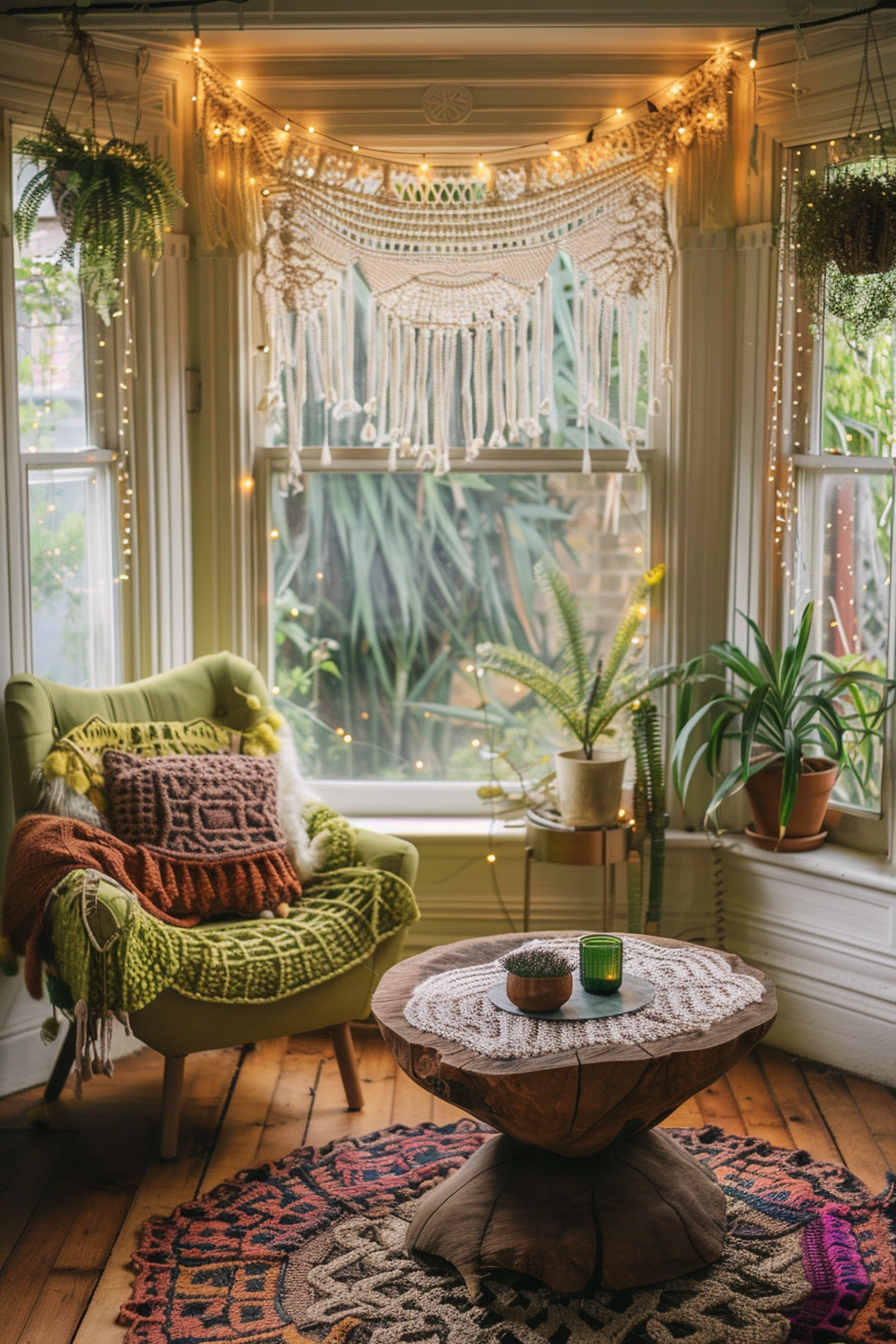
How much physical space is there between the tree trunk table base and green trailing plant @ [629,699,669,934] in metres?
1.00

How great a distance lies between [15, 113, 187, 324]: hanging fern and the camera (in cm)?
290

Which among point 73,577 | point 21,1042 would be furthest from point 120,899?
point 73,577

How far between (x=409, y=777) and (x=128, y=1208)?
1.47 m

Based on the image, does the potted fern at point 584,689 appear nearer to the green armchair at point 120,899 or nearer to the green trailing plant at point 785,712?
the green trailing plant at point 785,712

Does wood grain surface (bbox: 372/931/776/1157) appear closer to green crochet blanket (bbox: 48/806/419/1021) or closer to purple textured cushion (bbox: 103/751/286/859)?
green crochet blanket (bbox: 48/806/419/1021)

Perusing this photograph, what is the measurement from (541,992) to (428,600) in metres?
1.60

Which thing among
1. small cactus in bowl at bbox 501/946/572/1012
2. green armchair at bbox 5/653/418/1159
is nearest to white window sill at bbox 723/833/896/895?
green armchair at bbox 5/653/418/1159

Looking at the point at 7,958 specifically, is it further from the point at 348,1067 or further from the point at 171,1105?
the point at 348,1067

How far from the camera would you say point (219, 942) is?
8.97ft

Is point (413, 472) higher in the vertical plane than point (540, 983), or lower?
higher

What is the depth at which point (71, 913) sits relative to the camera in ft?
8.37

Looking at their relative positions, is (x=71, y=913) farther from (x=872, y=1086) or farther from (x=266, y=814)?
(x=872, y=1086)

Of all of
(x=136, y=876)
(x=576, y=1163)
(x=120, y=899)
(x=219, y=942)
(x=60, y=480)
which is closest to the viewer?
(x=576, y=1163)

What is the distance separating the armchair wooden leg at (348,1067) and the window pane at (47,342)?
5.12 feet
